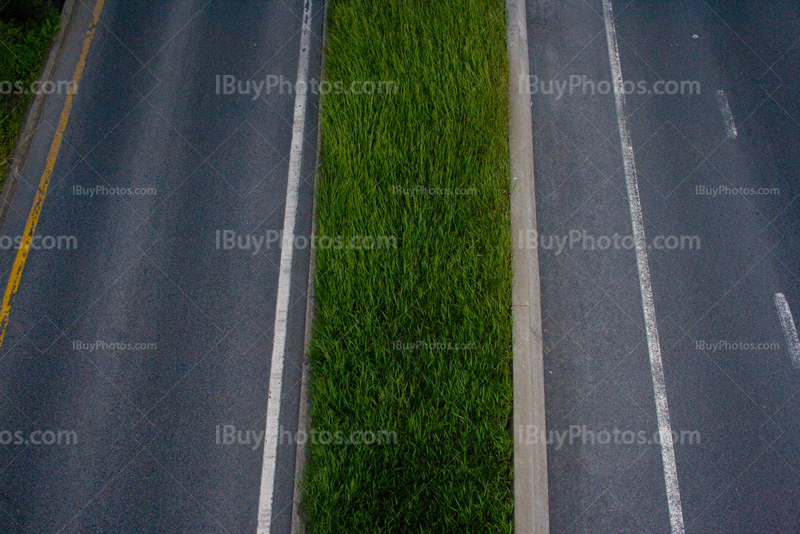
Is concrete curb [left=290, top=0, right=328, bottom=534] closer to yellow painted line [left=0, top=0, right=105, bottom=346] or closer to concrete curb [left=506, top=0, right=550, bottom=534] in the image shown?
concrete curb [left=506, top=0, right=550, bottom=534]

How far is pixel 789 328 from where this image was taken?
6.10 metres

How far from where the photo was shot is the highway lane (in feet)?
→ 17.3

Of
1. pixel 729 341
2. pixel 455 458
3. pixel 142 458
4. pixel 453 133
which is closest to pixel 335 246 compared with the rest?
pixel 453 133

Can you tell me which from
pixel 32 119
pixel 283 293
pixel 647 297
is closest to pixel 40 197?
pixel 32 119

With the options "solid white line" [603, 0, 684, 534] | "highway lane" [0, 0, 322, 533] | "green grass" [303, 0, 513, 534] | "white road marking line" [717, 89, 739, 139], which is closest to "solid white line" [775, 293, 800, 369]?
"solid white line" [603, 0, 684, 534]

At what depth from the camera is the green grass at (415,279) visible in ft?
15.8

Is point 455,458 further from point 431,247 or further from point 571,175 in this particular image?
point 571,175

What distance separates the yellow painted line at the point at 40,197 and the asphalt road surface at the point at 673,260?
6.72 meters

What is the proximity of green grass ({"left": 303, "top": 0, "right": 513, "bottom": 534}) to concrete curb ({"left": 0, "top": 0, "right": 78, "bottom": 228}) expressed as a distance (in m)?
4.37

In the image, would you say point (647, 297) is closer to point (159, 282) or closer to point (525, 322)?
point (525, 322)

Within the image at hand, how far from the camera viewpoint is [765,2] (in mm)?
8453

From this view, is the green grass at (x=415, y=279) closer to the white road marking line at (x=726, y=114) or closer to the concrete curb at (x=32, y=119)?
the white road marking line at (x=726, y=114)

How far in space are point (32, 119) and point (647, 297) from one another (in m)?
9.01

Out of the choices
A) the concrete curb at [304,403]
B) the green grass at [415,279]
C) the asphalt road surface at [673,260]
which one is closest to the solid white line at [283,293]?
the concrete curb at [304,403]
